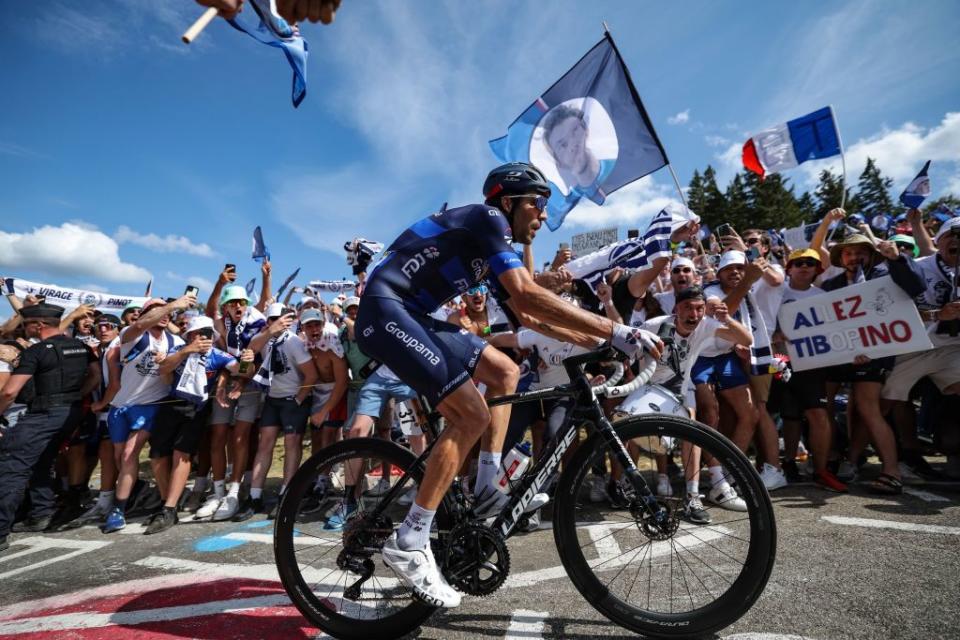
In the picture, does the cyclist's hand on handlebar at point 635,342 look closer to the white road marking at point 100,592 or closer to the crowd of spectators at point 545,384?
the crowd of spectators at point 545,384

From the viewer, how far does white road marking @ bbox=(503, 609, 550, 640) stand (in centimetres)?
238

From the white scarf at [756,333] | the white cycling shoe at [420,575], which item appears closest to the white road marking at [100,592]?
the white cycling shoe at [420,575]

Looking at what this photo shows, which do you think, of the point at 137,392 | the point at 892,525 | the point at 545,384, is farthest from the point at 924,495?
the point at 137,392

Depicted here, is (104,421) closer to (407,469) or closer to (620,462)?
(407,469)

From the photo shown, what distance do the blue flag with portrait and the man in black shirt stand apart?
280 inches

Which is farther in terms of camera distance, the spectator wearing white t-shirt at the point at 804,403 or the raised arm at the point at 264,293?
the raised arm at the point at 264,293

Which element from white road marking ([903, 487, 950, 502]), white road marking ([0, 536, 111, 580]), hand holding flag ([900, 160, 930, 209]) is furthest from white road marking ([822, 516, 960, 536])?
white road marking ([0, 536, 111, 580])

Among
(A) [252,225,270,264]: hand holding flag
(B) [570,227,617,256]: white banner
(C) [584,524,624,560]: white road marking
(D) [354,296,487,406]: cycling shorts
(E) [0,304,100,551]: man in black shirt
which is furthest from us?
(B) [570,227,617,256]: white banner

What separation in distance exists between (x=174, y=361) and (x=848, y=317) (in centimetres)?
775

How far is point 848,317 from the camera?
16.1 ft

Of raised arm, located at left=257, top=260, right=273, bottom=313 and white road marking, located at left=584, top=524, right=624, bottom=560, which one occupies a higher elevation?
raised arm, located at left=257, top=260, right=273, bottom=313

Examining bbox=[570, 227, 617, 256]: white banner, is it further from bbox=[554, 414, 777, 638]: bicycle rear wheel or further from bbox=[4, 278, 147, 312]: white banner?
bbox=[4, 278, 147, 312]: white banner

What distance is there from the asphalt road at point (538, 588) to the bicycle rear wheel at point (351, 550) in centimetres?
20

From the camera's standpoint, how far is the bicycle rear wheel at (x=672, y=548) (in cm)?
222
